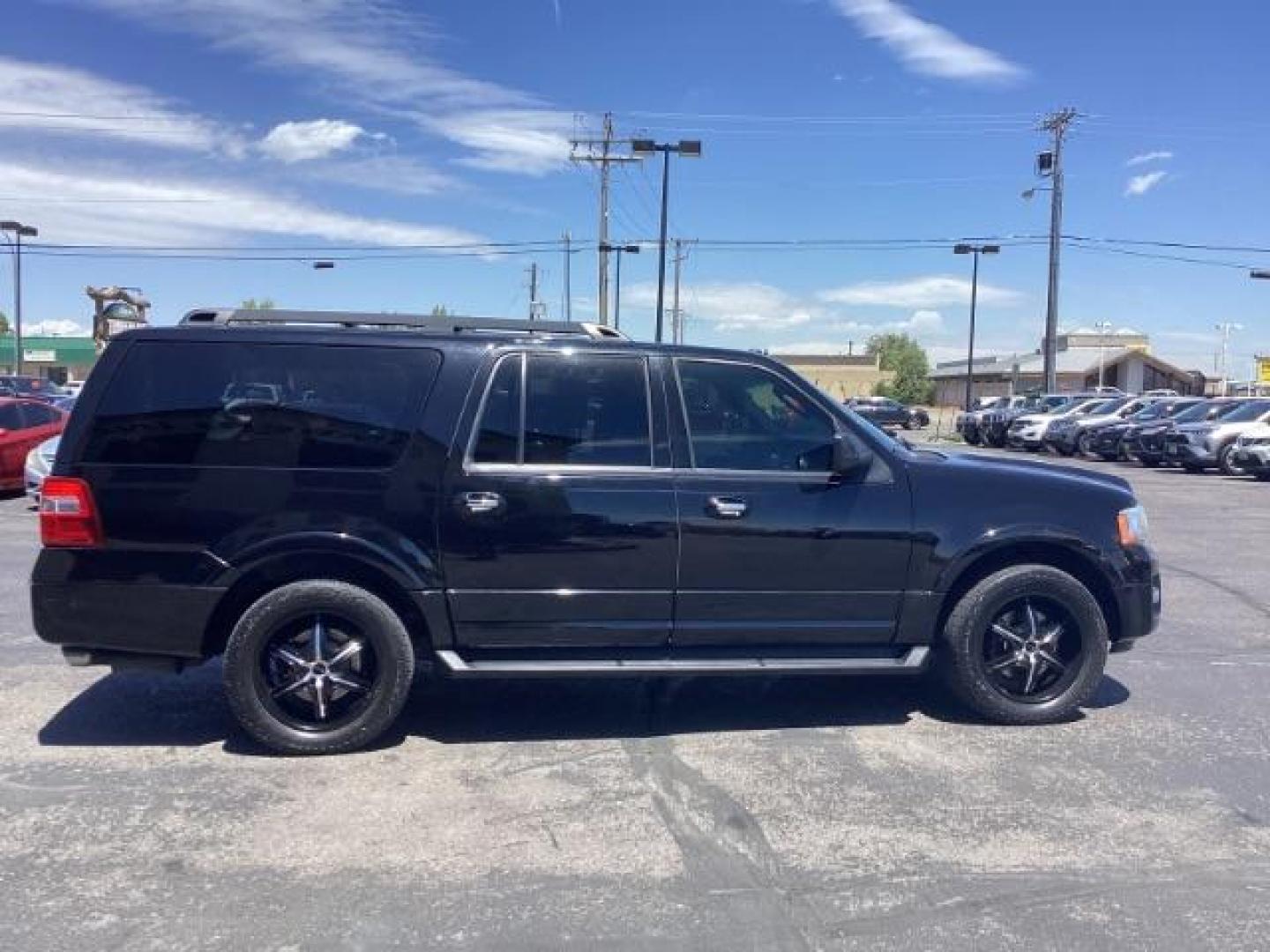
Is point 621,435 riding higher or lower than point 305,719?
higher

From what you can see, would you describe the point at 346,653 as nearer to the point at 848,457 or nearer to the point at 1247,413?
the point at 848,457

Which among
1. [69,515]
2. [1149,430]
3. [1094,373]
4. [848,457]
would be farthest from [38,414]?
[1094,373]

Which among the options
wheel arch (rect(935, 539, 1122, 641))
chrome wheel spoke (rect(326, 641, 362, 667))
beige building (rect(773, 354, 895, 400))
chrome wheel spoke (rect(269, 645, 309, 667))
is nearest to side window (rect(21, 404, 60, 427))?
chrome wheel spoke (rect(269, 645, 309, 667))

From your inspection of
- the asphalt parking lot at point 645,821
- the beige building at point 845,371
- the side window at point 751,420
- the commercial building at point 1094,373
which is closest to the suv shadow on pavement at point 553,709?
the asphalt parking lot at point 645,821

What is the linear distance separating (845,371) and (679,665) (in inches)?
4552

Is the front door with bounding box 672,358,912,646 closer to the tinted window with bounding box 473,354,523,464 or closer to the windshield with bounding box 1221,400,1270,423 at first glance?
the tinted window with bounding box 473,354,523,464

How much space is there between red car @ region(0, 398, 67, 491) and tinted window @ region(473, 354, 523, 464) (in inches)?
520

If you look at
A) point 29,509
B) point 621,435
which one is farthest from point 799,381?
point 29,509

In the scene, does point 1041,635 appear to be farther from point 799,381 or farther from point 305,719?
point 305,719

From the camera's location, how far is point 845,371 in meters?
118

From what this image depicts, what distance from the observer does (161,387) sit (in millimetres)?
5000

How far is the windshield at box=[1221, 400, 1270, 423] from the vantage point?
24312 mm

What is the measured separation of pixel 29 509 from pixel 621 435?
12.1m

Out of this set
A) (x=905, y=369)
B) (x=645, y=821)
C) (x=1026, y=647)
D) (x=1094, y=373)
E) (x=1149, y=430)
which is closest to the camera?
(x=645, y=821)
